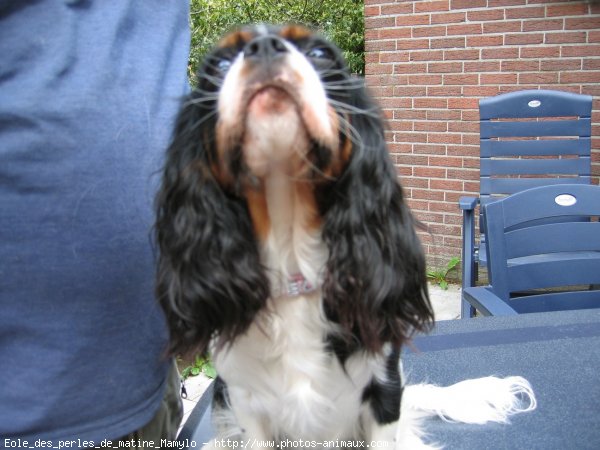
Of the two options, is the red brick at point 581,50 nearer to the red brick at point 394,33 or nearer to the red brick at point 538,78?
the red brick at point 538,78

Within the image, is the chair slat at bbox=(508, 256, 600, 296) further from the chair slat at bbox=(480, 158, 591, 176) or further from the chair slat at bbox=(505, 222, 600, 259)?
the chair slat at bbox=(480, 158, 591, 176)

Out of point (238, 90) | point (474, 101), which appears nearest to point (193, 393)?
point (238, 90)

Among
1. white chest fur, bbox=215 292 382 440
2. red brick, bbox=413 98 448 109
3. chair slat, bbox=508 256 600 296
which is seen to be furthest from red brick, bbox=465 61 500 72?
white chest fur, bbox=215 292 382 440

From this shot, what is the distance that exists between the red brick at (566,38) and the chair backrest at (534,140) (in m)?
0.37

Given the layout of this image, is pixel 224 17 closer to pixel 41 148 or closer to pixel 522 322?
pixel 522 322

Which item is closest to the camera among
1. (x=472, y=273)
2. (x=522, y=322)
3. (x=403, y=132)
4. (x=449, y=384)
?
(x=449, y=384)

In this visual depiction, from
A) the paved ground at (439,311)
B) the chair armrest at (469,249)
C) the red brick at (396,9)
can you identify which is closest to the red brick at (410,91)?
the red brick at (396,9)

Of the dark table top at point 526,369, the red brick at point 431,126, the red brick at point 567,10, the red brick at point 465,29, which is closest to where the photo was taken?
the dark table top at point 526,369

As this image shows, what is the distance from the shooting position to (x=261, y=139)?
86 centimetres

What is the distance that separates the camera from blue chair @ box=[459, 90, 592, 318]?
301 cm

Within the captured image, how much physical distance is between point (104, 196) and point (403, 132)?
10.00 ft

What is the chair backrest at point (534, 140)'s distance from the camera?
9.88 feet

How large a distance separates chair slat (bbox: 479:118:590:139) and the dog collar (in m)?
2.47

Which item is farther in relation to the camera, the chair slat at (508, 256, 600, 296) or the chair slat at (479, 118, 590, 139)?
the chair slat at (479, 118, 590, 139)
